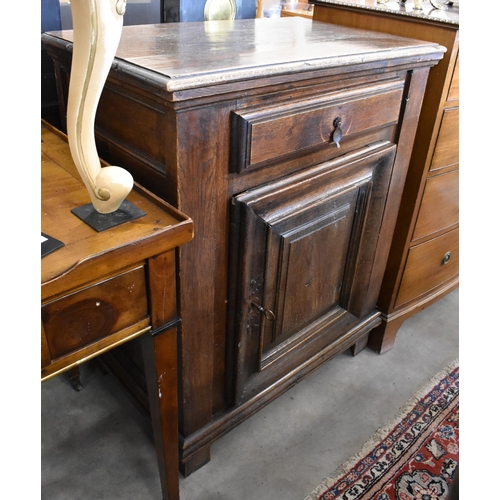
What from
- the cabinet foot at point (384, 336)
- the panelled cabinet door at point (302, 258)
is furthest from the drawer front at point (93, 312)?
the cabinet foot at point (384, 336)

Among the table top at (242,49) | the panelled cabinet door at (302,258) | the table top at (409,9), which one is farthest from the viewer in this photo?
the table top at (409,9)

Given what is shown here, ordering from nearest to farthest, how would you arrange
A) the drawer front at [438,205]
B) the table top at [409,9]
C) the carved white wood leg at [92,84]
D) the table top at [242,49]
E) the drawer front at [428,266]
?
1. the carved white wood leg at [92,84]
2. the table top at [242,49]
3. the table top at [409,9]
4. the drawer front at [438,205]
5. the drawer front at [428,266]

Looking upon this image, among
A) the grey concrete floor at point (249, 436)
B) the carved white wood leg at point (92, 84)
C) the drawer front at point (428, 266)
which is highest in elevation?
the carved white wood leg at point (92, 84)

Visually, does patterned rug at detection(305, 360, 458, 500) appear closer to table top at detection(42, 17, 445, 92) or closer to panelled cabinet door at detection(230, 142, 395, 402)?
panelled cabinet door at detection(230, 142, 395, 402)

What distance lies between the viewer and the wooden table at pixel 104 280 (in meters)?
0.57

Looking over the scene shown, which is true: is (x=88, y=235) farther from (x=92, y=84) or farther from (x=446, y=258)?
(x=446, y=258)

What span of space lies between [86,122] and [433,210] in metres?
0.93

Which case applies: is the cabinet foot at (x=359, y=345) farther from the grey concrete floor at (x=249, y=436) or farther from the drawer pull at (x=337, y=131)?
the drawer pull at (x=337, y=131)

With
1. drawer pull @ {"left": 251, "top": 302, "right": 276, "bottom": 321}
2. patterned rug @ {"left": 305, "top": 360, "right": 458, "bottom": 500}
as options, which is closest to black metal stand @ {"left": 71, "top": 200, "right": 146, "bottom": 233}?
drawer pull @ {"left": 251, "top": 302, "right": 276, "bottom": 321}

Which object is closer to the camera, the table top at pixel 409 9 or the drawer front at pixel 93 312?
the drawer front at pixel 93 312

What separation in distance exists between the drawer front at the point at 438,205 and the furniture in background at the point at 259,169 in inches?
3.7

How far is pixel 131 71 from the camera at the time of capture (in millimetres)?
660
